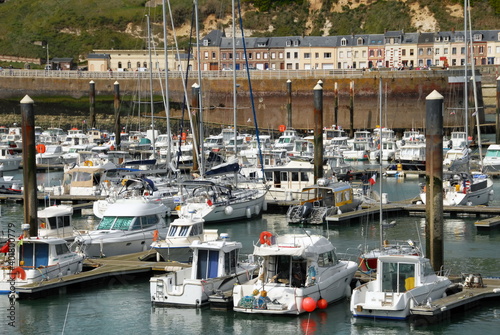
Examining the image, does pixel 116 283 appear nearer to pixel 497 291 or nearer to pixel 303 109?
pixel 497 291

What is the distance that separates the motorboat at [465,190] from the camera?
45125 mm

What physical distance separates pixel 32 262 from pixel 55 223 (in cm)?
476

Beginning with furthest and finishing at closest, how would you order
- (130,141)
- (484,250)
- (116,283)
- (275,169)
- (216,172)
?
1. (130,141)
2. (275,169)
3. (216,172)
4. (484,250)
5. (116,283)

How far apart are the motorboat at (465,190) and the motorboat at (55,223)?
1792cm

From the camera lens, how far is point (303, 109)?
89875 millimetres

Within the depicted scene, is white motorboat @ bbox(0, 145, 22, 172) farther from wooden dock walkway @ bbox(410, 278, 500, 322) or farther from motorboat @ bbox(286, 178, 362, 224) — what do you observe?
wooden dock walkway @ bbox(410, 278, 500, 322)

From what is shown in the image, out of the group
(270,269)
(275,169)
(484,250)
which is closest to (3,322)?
(270,269)

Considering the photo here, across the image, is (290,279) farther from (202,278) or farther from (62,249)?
(62,249)

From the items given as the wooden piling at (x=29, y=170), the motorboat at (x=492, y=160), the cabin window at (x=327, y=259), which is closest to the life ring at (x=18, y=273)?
the wooden piling at (x=29, y=170)

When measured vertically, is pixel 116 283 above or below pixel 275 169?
below

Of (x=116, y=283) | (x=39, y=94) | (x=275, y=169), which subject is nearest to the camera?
(x=116, y=283)

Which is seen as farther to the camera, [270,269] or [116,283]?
[116,283]

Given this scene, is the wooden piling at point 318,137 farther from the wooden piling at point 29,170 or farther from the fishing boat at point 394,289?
the fishing boat at point 394,289

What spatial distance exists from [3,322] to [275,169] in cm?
2305
